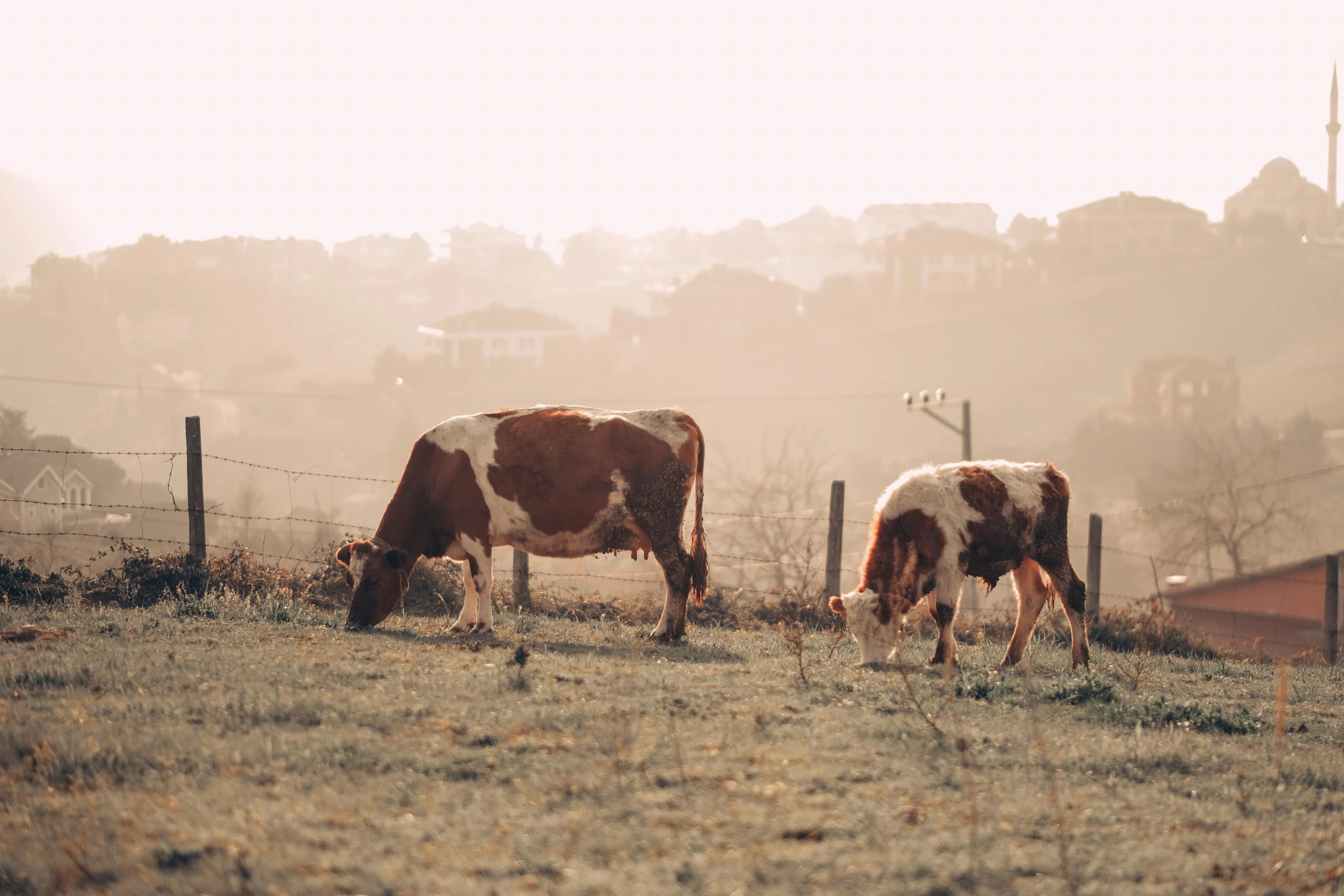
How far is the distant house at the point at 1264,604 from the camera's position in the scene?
36.7 m

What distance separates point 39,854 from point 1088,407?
420 ft

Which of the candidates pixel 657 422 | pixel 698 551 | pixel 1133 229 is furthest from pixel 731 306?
pixel 698 551

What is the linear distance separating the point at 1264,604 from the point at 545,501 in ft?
119

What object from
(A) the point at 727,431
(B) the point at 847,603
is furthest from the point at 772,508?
(B) the point at 847,603

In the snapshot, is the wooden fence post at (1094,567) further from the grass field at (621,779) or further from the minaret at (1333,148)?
the minaret at (1333,148)

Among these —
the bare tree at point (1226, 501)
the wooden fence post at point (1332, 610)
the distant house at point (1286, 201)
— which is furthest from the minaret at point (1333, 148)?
the wooden fence post at point (1332, 610)

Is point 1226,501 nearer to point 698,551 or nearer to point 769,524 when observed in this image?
point 769,524

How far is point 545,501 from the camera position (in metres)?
Result: 11.7

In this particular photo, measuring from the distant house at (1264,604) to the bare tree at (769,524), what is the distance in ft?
51.8

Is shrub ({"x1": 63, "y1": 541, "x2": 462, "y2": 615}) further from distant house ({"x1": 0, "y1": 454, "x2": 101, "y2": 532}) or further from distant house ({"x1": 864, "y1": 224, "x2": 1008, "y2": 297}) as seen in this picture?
distant house ({"x1": 864, "y1": 224, "x2": 1008, "y2": 297})

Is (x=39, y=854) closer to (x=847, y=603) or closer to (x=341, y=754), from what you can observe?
(x=341, y=754)

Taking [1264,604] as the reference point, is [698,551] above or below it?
above

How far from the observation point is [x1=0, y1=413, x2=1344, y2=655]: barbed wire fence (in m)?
20.7

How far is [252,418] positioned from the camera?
130750 millimetres
